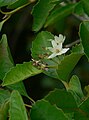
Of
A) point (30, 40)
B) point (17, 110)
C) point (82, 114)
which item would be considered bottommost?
point (30, 40)

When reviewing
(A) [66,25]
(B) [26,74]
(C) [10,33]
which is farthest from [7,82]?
(C) [10,33]

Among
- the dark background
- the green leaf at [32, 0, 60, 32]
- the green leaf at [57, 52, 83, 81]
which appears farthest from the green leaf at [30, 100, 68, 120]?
the dark background

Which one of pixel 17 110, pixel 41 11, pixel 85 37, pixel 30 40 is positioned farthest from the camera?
pixel 30 40

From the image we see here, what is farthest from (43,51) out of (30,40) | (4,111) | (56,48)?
(30,40)

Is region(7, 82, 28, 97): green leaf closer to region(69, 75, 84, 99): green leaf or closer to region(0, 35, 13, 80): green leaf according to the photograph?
region(0, 35, 13, 80): green leaf

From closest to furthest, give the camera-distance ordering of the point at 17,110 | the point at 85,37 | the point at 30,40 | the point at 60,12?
1. the point at 17,110
2. the point at 85,37
3. the point at 60,12
4. the point at 30,40

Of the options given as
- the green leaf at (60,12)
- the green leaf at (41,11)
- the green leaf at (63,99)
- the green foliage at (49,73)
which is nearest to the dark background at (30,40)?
the green leaf at (60,12)

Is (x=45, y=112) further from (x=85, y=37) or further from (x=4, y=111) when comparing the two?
(x=85, y=37)
